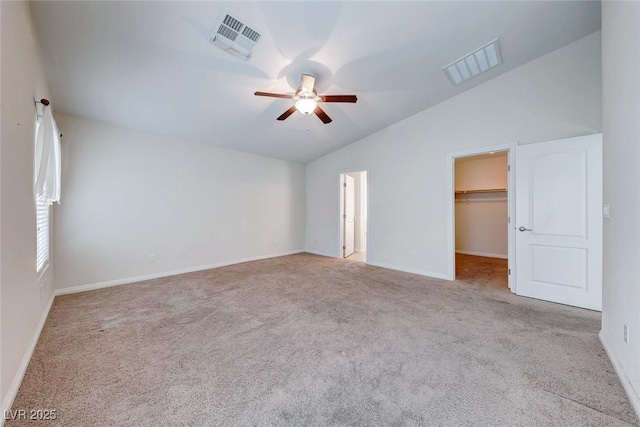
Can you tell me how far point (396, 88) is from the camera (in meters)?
3.46

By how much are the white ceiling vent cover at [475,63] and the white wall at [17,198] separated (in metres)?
4.09

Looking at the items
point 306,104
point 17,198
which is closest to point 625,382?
point 306,104

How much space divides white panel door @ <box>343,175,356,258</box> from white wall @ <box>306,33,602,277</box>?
0.87 feet

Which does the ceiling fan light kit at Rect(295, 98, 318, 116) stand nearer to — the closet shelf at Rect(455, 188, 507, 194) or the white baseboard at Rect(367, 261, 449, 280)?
the white baseboard at Rect(367, 261, 449, 280)

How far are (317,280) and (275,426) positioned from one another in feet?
8.84

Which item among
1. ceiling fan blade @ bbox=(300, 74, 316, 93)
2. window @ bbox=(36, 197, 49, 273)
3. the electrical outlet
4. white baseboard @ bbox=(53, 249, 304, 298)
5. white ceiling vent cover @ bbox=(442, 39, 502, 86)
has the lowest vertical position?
white baseboard @ bbox=(53, 249, 304, 298)

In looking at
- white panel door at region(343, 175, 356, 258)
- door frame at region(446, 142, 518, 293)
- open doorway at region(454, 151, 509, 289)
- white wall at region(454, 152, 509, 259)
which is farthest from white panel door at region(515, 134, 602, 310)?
white panel door at region(343, 175, 356, 258)

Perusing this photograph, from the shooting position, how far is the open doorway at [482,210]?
18.8 ft

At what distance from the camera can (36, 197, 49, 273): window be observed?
95.0 inches

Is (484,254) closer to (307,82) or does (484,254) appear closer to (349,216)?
(349,216)

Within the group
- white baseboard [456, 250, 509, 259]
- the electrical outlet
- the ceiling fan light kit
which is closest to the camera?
the electrical outlet

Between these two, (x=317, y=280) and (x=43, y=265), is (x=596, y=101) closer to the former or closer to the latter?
(x=317, y=280)

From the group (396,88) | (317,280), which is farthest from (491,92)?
(317,280)

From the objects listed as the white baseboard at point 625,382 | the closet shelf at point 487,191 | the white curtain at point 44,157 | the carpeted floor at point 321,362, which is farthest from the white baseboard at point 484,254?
the white curtain at point 44,157
